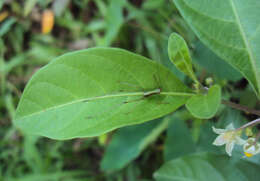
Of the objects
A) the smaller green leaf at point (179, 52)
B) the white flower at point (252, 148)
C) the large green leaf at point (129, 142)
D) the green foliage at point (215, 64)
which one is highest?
the smaller green leaf at point (179, 52)

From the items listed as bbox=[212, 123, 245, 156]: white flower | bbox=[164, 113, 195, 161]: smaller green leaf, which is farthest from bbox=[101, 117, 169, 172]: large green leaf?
bbox=[212, 123, 245, 156]: white flower

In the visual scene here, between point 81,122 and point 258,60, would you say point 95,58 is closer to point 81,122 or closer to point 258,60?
point 81,122

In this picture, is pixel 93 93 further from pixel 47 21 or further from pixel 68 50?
pixel 47 21

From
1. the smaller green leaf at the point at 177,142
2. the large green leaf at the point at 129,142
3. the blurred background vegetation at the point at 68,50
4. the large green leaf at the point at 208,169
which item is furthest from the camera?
the blurred background vegetation at the point at 68,50

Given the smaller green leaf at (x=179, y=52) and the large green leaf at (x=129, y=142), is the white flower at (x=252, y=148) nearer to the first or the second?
the smaller green leaf at (x=179, y=52)

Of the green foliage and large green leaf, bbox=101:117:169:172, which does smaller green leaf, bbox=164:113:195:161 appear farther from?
the green foliage

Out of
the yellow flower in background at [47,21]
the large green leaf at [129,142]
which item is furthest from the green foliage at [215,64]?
the yellow flower in background at [47,21]
